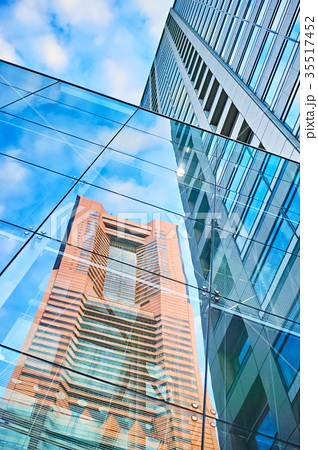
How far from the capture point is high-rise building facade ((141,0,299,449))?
18.4ft

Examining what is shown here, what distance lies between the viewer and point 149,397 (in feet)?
16.6

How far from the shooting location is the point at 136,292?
6.62m

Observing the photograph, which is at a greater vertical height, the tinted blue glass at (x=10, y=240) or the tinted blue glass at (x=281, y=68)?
the tinted blue glass at (x=281, y=68)

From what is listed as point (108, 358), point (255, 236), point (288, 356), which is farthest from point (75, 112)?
point (288, 356)

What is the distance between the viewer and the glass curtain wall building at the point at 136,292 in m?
4.82

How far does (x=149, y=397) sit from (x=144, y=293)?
6.25 ft

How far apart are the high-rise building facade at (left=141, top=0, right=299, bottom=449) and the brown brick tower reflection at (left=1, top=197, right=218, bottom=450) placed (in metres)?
0.51

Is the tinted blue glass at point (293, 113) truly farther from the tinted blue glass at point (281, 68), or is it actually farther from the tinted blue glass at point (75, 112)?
the tinted blue glass at point (75, 112)

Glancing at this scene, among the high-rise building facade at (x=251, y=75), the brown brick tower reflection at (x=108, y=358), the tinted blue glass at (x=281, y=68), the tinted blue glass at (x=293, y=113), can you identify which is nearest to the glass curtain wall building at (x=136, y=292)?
the brown brick tower reflection at (x=108, y=358)

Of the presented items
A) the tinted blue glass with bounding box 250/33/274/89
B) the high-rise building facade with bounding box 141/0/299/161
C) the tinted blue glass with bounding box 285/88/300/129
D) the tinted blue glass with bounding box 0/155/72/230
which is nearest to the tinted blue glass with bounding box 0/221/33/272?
the tinted blue glass with bounding box 0/155/72/230

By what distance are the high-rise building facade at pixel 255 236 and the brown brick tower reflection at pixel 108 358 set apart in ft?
1.68

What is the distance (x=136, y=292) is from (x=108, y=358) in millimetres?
1454

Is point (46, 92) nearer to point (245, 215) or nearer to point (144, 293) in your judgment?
point (245, 215)

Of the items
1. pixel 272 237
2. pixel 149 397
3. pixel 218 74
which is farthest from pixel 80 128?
pixel 218 74
